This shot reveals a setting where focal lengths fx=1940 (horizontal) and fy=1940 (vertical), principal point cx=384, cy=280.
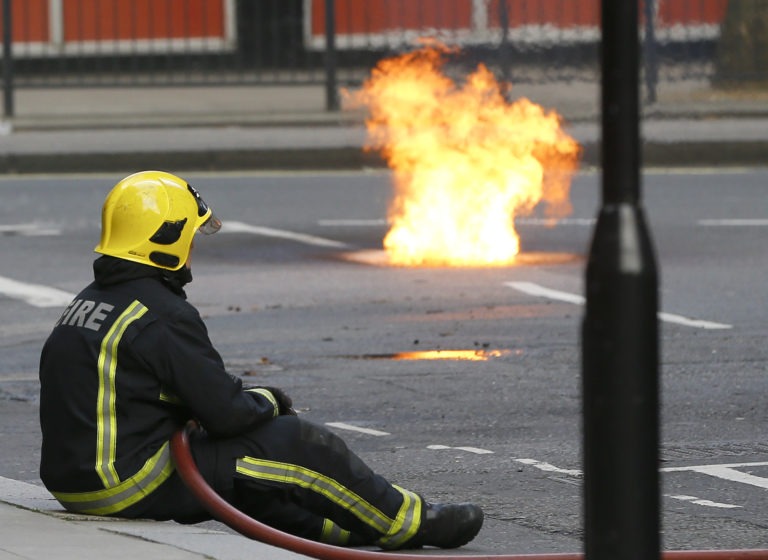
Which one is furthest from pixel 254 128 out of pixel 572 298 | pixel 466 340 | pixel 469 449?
pixel 469 449

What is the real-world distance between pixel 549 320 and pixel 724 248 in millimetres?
3171

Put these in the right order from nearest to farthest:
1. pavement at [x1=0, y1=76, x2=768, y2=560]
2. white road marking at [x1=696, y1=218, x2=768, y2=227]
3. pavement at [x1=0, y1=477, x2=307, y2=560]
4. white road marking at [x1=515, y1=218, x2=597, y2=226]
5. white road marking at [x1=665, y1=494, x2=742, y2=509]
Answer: pavement at [x1=0, y1=477, x2=307, y2=560] → white road marking at [x1=665, y1=494, x2=742, y2=509] → white road marking at [x1=696, y1=218, x2=768, y2=227] → white road marking at [x1=515, y1=218, x2=597, y2=226] → pavement at [x1=0, y1=76, x2=768, y2=560]

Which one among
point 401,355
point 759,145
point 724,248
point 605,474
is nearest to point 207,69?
point 759,145

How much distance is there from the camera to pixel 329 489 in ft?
18.3

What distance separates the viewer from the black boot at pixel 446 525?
226 inches

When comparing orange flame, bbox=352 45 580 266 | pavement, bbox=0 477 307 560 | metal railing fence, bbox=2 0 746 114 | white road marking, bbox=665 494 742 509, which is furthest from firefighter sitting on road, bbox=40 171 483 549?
metal railing fence, bbox=2 0 746 114

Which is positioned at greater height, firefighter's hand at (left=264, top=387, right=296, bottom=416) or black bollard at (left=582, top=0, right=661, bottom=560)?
black bollard at (left=582, top=0, right=661, bottom=560)

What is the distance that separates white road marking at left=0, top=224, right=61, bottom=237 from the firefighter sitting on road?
8.22 m

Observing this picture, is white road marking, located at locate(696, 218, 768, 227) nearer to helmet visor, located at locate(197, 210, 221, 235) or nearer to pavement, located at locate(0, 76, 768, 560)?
pavement, located at locate(0, 76, 768, 560)

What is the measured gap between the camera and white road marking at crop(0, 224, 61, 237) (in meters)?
13.7

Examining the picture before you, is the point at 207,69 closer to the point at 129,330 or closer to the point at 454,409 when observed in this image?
the point at 454,409

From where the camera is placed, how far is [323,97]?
830 inches

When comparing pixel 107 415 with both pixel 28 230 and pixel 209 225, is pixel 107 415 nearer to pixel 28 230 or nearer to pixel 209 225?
pixel 209 225

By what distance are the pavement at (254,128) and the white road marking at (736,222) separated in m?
3.55
